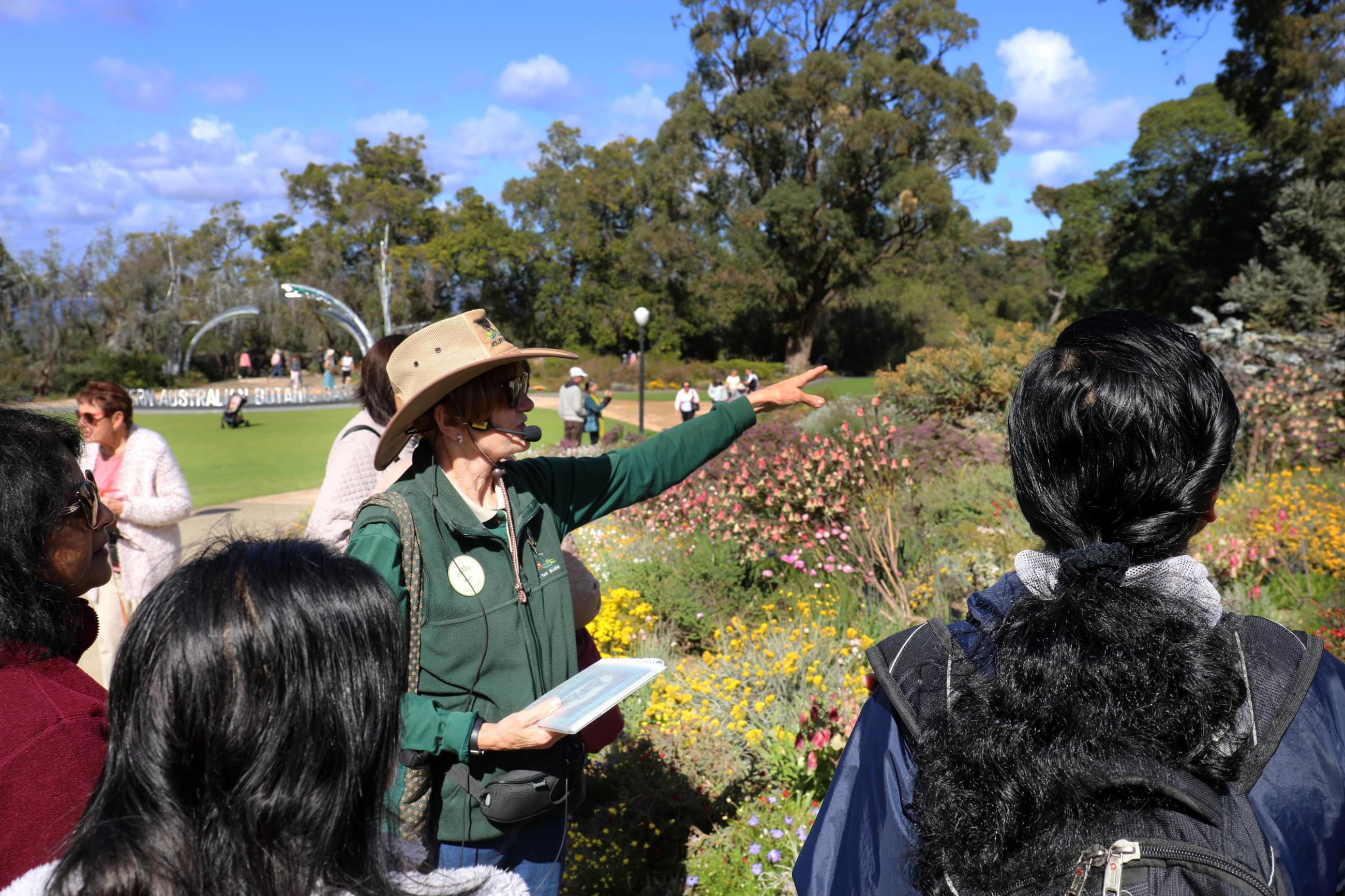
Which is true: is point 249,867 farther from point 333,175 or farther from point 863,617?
point 333,175

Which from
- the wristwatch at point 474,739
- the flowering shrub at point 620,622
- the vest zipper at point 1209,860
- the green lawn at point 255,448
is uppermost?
the vest zipper at point 1209,860

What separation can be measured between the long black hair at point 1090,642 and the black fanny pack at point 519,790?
1.09 metres

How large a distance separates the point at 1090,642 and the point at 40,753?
1.58 m

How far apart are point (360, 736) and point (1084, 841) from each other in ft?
2.93

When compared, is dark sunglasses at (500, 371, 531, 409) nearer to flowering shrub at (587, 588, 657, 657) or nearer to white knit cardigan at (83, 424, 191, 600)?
flowering shrub at (587, 588, 657, 657)

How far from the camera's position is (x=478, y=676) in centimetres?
201

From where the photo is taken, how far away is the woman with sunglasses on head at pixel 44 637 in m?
1.40

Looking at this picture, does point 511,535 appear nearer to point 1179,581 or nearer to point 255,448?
point 1179,581

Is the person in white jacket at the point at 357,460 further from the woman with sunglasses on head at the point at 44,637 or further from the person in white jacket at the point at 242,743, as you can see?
the person in white jacket at the point at 242,743

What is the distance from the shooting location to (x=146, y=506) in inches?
165

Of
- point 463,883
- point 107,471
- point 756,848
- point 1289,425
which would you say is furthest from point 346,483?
point 1289,425

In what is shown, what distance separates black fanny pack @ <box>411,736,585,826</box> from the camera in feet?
6.41

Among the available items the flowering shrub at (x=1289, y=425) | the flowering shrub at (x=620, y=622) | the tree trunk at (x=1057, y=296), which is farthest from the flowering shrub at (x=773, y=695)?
the tree trunk at (x=1057, y=296)

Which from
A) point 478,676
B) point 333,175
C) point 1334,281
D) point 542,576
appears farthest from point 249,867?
point 333,175
